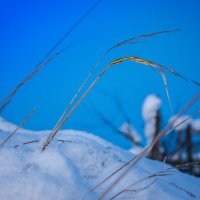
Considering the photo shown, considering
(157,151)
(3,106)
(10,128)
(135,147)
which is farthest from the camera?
(135,147)

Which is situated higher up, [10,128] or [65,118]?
[65,118]

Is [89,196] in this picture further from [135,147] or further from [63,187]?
[135,147]

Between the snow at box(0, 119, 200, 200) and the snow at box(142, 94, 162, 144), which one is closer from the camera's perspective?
the snow at box(0, 119, 200, 200)

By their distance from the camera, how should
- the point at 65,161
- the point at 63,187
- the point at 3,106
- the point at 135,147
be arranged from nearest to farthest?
the point at 63,187 → the point at 65,161 → the point at 3,106 → the point at 135,147

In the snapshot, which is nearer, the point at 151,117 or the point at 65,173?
the point at 65,173

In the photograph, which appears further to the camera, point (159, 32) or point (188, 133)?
point (188, 133)

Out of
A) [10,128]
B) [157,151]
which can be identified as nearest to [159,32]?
[10,128]

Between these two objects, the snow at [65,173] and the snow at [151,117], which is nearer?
the snow at [65,173]

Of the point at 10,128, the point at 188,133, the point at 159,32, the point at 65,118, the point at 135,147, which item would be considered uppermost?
the point at 159,32
